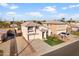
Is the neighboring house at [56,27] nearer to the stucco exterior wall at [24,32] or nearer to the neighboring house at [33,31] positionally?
the neighboring house at [33,31]

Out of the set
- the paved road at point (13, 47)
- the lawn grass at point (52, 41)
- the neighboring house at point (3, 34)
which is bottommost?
the paved road at point (13, 47)

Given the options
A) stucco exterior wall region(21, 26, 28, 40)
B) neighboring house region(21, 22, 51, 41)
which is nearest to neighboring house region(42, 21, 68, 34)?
neighboring house region(21, 22, 51, 41)

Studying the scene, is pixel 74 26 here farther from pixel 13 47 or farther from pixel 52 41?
pixel 13 47

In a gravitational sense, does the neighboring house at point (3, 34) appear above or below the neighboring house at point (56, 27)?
below

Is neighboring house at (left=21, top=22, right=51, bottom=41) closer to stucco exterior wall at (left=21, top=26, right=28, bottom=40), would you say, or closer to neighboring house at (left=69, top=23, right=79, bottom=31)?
stucco exterior wall at (left=21, top=26, right=28, bottom=40)

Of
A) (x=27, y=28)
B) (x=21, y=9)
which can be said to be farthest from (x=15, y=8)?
(x=27, y=28)

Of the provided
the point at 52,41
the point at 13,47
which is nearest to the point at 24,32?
the point at 13,47

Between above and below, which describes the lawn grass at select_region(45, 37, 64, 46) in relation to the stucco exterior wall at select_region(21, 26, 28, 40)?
below


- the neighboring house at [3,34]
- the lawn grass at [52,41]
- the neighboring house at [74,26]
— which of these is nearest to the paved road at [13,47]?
the neighboring house at [3,34]

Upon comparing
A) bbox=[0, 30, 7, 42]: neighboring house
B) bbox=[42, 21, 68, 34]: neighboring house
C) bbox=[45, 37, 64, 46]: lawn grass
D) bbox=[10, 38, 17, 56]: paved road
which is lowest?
bbox=[10, 38, 17, 56]: paved road
